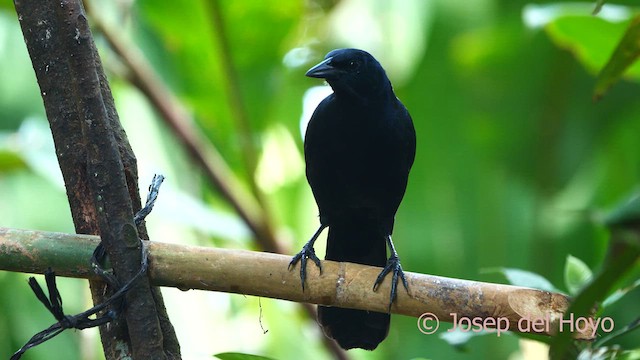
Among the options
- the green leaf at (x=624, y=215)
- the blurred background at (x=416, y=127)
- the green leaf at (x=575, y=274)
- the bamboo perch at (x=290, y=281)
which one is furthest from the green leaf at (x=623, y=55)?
the blurred background at (x=416, y=127)

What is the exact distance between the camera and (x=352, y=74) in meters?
2.95

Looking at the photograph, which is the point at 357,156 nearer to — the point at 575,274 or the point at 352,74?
the point at 352,74

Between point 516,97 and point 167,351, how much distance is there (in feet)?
10.5

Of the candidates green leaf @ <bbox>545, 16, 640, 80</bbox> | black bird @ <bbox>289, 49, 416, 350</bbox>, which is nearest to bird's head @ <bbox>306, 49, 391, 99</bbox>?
black bird @ <bbox>289, 49, 416, 350</bbox>

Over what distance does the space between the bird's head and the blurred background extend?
95 centimetres

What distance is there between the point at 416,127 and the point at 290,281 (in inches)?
111

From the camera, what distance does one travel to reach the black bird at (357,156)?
2795 mm

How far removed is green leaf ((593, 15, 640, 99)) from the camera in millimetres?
1904

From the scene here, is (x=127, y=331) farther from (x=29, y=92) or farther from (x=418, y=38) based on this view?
(x=418, y=38)

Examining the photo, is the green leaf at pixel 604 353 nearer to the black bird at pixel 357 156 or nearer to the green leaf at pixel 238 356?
the green leaf at pixel 238 356

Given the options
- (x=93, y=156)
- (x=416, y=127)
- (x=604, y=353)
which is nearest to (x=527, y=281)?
(x=604, y=353)

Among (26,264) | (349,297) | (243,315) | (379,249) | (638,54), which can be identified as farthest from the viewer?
(243,315)

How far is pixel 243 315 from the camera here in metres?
5.09

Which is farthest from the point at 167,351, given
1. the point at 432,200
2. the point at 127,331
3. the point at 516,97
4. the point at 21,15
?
the point at 516,97
